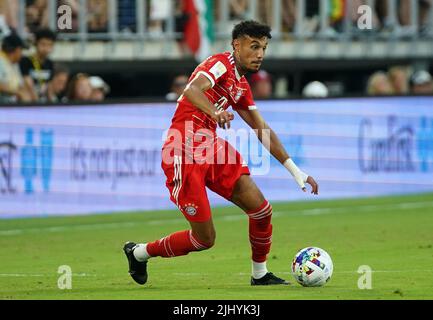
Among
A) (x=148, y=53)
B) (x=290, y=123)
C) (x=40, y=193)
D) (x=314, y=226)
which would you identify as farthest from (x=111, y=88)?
(x=314, y=226)

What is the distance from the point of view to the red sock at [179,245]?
39.3 ft

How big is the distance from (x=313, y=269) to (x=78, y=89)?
10514 millimetres

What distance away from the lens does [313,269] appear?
11906 mm

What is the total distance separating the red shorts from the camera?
1188 cm

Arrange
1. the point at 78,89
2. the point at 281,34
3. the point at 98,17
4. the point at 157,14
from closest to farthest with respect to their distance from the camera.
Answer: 1. the point at 78,89
2. the point at 98,17
3. the point at 157,14
4. the point at 281,34

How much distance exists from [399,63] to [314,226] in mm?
11246

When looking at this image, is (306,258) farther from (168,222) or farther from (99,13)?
(99,13)

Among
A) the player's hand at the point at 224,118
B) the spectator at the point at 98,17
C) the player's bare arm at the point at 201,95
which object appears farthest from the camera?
the spectator at the point at 98,17

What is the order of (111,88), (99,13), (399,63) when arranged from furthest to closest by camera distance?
(399,63) → (111,88) → (99,13)

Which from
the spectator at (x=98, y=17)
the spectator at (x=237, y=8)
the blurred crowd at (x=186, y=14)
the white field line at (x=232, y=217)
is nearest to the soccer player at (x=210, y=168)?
the white field line at (x=232, y=217)

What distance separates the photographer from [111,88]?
88.1 feet

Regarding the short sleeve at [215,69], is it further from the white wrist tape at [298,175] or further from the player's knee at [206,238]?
the player's knee at [206,238]

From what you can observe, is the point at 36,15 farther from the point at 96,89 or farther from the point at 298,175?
the point at 298,175

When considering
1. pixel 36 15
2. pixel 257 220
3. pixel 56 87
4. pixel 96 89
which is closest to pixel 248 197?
pixel 257 220
